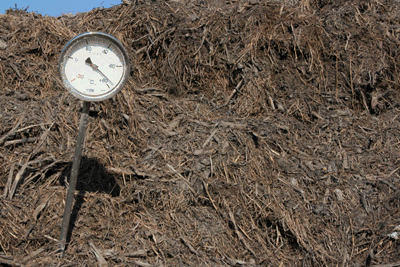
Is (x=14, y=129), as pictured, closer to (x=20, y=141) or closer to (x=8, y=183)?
(x=20, y=141)

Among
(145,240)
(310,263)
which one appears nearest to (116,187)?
(145,240)

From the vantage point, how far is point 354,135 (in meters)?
4.88

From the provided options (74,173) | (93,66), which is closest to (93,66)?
(93,66)

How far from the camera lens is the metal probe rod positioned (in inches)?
123

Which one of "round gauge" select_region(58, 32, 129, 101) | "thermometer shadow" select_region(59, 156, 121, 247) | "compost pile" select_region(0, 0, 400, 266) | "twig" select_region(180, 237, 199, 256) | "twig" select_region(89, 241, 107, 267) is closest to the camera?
"round gauge" select_region(58, 32, 129, 101)

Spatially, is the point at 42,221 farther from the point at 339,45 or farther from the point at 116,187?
the point at 339,45

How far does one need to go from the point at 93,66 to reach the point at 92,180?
134 centimetres

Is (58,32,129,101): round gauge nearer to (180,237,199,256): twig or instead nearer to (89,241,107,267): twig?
(89,241,107,267): twig

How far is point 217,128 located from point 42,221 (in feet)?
6.79

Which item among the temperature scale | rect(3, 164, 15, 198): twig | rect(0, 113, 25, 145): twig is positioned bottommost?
rect(3, 164, 15, 198): twig

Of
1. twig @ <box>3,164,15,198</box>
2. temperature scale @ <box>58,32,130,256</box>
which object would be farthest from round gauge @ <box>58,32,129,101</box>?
twig @ <box>3,164,15,198</box>

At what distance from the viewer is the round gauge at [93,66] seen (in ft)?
9.89

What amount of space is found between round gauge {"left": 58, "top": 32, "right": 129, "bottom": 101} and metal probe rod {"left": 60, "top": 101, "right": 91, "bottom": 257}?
0.58 ft

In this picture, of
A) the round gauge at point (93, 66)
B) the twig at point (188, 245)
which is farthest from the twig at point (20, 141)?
the twig at point (188, 245)
